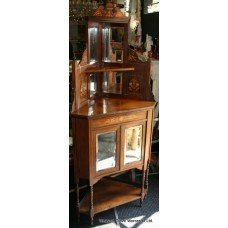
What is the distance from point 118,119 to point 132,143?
0.17m

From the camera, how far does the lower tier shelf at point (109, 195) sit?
166cm

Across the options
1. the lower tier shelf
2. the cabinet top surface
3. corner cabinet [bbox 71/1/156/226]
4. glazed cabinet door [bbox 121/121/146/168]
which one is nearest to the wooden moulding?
corner cabinet [bbox 71/1/156/226]

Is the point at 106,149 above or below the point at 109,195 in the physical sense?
above

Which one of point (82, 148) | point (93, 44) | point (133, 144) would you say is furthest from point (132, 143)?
point (93, 44)

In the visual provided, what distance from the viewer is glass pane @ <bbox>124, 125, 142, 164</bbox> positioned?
1.69 metres

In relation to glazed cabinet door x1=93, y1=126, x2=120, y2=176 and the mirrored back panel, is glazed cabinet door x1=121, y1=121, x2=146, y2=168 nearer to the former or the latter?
glazed cabinet door x1=93, y1=126, x2=120, y2=176

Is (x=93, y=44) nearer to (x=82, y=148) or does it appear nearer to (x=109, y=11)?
(x=109, y=11)

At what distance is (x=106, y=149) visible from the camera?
1.61 m

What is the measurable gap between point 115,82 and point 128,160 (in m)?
0.41

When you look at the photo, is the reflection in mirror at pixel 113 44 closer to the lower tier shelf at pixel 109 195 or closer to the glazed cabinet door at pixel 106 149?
the glazed cabinet door at pixel 106 149
